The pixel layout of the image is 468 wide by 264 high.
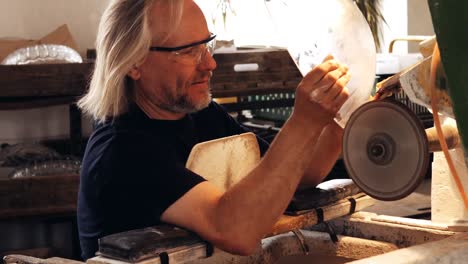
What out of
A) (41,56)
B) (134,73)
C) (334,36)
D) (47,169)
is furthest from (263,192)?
(41,56)

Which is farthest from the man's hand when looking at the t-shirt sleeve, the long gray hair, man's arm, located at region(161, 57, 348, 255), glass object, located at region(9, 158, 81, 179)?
glass object, located at region(9, 158, 81, 179)

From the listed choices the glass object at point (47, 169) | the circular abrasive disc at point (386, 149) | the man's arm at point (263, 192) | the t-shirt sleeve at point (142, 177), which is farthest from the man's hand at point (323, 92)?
the glass object at point (47, 169)

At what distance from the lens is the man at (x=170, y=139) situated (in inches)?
64.4

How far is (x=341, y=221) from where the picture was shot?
6.58 feet

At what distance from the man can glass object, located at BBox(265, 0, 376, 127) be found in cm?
4

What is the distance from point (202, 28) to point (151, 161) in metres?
0.35

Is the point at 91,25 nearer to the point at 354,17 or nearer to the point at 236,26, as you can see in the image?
the point at 236,26

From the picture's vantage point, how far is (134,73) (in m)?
1.87

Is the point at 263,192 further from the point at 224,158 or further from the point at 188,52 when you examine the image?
the point at 188,52

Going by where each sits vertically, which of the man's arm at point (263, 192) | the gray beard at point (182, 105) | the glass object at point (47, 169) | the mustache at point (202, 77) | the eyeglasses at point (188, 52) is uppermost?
the eyeglasses at point (188, 52)

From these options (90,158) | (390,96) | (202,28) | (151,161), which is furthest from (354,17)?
(90,158)

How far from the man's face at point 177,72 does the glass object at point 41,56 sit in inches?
77.0

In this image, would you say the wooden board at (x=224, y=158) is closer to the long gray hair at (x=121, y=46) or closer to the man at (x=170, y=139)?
the man at (x=170, y=139)

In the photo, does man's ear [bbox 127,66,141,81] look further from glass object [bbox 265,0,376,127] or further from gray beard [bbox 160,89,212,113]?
glass object [bbox 265,0,376,127]
